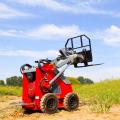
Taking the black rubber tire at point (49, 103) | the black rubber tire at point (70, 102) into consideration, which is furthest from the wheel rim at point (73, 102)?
the black rubber tire at point (49, 103)

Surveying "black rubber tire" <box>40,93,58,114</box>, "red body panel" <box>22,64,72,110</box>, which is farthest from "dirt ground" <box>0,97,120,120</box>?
"red body panel" <box>22,64,72,110</box>

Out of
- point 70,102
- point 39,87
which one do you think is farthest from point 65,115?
point 39,87

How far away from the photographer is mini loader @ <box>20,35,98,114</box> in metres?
17.1

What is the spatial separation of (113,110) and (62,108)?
2070mm

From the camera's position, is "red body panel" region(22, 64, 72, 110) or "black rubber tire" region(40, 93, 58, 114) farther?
"red body panel" region(22, 64, 72, 110)

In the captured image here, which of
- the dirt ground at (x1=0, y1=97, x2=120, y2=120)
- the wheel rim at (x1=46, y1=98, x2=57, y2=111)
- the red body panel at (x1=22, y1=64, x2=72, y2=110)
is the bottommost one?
the dirt ground at (x1=0, y1=97, x2=120, y2=120)

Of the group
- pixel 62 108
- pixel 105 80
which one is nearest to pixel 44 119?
pixel 62 108

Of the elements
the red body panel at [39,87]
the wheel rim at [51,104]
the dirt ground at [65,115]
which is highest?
the red body panel at [39,87]

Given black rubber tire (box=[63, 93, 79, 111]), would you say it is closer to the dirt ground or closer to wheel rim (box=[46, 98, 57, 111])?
the dirt ground

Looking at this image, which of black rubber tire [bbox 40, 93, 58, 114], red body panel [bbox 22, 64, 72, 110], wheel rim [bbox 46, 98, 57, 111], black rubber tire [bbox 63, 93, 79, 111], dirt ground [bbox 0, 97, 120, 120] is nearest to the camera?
dirt ground [bbox 0, 97, 120, 120]

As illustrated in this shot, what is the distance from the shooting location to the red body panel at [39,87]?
1716cm

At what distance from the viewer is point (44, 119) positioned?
51.6ft

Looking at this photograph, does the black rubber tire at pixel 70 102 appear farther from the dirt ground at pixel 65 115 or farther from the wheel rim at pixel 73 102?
the dirt ground at pixel 65 115

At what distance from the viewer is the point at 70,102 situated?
702 inches
